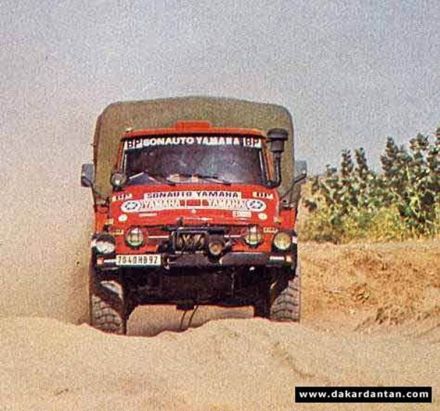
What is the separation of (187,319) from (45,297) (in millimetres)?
1915

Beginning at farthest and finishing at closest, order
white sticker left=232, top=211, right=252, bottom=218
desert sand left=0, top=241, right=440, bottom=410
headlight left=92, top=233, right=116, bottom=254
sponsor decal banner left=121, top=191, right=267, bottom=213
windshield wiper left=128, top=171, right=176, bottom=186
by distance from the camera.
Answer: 1. windshield wiper left=128, top=171, right=176, bottom=186
2. sponsor decal banner left=121, top=191, right=267, bottom=213
3. white sticker left=232, top=211, right=252, bottom=218
4. headlight left=92, top=233, right=116, bottom=254
5. desert sand left=0, top=241, right=440, bottom=410

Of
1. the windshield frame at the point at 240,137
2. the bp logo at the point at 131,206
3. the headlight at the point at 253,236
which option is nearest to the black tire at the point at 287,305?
the headlight at the point at 253,236

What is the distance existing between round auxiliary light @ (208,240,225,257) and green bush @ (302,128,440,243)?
1650 cm

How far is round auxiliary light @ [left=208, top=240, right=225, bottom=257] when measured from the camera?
391 inches

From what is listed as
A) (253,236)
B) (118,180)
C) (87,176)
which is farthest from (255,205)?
(87,176)

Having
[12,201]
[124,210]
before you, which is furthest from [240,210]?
[12,201]

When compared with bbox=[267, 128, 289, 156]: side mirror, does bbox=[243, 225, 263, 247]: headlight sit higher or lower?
lower

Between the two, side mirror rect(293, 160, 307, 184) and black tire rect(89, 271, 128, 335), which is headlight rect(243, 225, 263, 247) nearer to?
side mirror rect(293, 160, 307, 184)

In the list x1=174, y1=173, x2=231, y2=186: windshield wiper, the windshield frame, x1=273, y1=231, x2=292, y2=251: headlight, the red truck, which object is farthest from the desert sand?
x1=174, y1=173, x2=231, y2=186: windshield wiper

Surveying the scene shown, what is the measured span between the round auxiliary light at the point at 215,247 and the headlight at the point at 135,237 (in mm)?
674

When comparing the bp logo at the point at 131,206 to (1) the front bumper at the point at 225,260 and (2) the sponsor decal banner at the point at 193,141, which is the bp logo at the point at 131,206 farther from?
(2) the sponsor decal banner at the point at 193,141

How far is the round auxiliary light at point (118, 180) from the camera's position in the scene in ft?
36.1

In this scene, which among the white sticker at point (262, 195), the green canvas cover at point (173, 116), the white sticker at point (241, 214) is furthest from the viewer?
the green canvas cover at point (173, 116)

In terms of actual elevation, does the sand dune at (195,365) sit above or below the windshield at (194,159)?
Result: below
